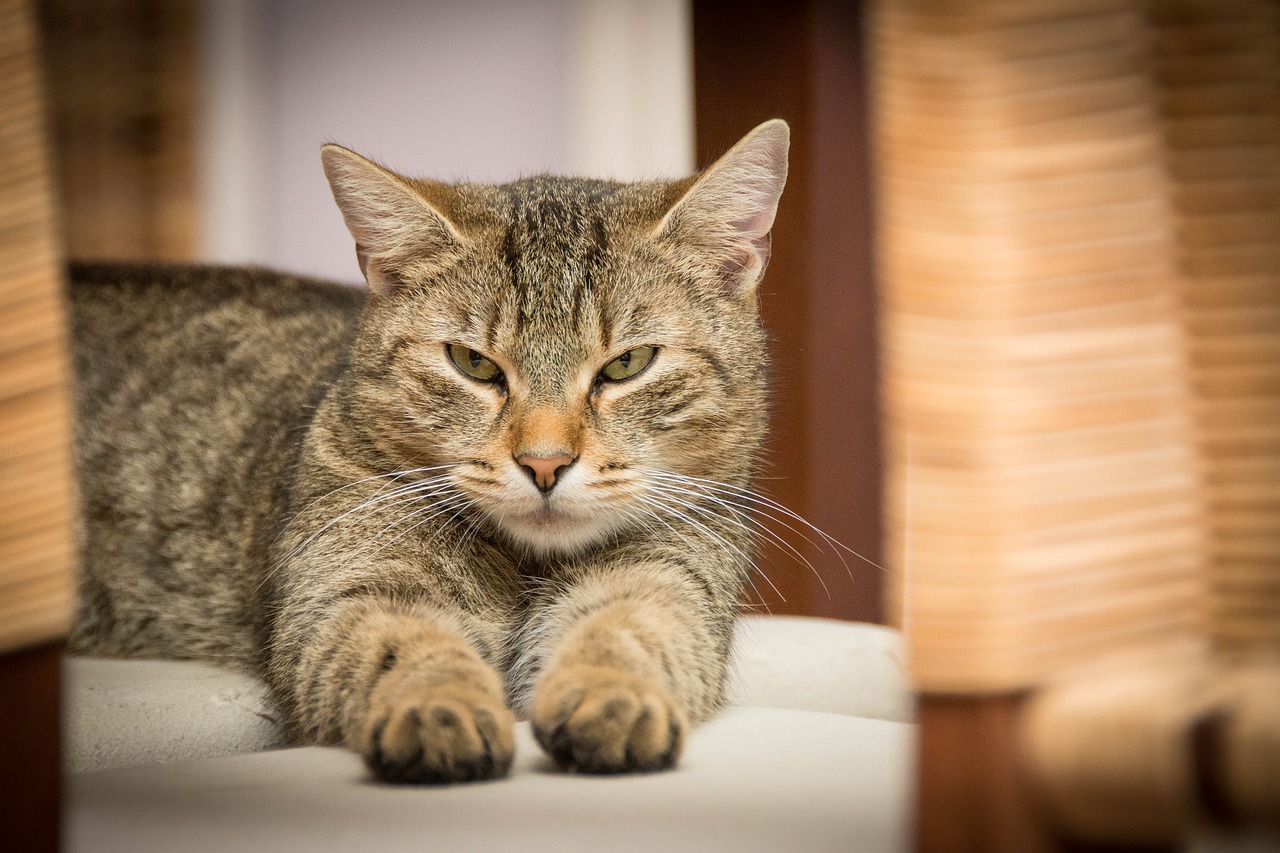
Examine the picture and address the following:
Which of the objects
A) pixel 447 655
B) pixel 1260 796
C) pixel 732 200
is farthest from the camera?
pixel 732 200

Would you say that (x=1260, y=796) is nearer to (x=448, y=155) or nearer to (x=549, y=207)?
(x=549, y=207)

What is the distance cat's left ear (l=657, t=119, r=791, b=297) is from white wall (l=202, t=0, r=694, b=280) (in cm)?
113

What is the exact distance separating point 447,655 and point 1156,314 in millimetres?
788

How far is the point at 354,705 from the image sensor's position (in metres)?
1.19

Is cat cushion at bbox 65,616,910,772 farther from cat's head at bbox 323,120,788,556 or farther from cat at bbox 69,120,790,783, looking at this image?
cat's head at bbox 323,120,788,556

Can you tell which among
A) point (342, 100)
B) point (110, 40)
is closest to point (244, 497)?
point (342, 100)

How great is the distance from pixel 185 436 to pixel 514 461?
0.91m

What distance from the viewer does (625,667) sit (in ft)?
3.85

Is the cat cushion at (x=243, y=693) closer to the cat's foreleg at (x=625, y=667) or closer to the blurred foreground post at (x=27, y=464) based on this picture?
the cat's foreleg at (x=625, y=667)

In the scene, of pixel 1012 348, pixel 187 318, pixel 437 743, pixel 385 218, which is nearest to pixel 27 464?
pixel 437 743

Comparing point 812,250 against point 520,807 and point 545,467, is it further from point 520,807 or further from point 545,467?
point 520,807

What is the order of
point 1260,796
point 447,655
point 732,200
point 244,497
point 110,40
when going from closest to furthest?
point 1260,796, point 447,655, point 732,200, point 244,497, point 110,40

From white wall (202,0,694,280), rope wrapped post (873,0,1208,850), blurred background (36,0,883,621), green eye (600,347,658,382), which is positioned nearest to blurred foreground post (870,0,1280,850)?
rope wrapped post (873,0,1208,850)

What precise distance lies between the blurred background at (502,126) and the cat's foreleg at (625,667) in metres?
0.56
